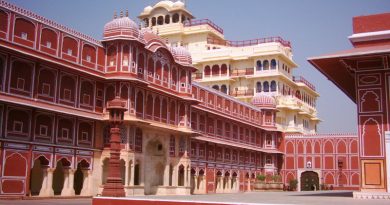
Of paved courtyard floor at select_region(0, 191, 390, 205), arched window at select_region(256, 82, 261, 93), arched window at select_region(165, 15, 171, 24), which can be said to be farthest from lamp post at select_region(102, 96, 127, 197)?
arched window at select_region(165, 15, 171, 24)

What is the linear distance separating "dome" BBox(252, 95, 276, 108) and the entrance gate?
8.81 m

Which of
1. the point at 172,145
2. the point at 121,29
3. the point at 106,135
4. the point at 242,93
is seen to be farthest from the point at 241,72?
the point at 106,135

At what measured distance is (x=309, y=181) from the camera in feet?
196

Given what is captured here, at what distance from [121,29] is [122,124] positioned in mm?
6096

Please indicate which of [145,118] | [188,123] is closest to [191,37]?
[188,123]

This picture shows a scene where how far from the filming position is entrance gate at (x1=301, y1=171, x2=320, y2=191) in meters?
58.9

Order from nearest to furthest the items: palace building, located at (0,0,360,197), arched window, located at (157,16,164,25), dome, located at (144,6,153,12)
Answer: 1. palace building, located at (0,0,360,197)
2. arched window, located at (157,16,164,25)
3. dome, located at (144,6,153,12)

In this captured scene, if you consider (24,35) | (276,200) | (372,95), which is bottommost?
(276,200)

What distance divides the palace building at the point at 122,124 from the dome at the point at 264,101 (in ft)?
0.51

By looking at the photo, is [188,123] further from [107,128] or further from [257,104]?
[257,104]

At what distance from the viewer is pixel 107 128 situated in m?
33.2

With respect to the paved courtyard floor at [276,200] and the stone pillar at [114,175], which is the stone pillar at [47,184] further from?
the stone pillar at [114,175]

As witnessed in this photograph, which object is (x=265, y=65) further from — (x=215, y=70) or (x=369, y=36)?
(x=369, y=36)

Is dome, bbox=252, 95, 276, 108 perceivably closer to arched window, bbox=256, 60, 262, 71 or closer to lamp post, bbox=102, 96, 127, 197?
arched window, bbox=256, 60, 262, 71
